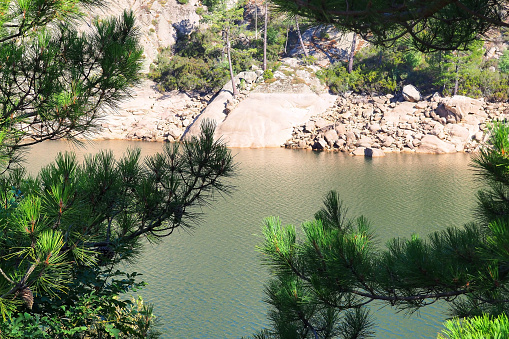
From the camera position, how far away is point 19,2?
246 cm

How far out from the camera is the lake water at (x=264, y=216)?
6.32 m

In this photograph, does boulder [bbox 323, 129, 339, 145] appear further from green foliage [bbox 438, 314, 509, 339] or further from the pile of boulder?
green foliage [bbox 438, 314, 509, 339]

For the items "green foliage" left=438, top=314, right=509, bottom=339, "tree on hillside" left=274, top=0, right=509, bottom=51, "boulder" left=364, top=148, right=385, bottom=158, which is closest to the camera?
"green foliage" left=438, top=314, right=509, bottom=339

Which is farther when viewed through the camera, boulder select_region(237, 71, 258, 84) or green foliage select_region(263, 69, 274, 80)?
boulder select_region(237, 71, 258, 84)

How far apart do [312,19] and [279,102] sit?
20.3 m

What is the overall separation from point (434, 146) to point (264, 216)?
12769mm

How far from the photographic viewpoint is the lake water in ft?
20.7

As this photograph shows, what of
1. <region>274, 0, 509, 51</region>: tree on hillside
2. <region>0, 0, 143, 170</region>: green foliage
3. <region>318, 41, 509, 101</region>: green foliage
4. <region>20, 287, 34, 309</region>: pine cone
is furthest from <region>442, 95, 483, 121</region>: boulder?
<region>20, 287, 34, 309</region>: pine cone

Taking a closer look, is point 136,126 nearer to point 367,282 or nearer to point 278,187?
point 278,187

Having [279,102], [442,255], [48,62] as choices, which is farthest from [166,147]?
[279,102]

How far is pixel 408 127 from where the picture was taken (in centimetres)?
2131

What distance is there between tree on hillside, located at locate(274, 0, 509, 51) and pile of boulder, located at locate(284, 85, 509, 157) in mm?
16924

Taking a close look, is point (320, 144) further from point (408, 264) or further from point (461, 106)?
point (408, 264)

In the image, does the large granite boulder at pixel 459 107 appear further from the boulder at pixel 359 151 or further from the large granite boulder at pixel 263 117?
the large granite boulder at pixel 263 117
